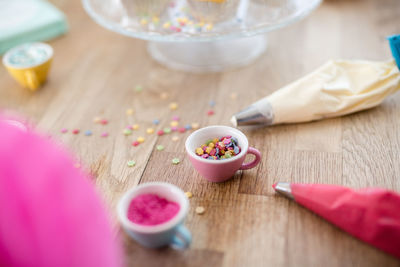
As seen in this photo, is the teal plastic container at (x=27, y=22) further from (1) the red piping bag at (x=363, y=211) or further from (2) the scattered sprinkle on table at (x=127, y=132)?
(1) the red piping bag at (x=363, y=211)

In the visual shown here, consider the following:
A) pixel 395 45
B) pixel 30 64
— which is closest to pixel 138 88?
pixel 30 64

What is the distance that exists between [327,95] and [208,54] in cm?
42

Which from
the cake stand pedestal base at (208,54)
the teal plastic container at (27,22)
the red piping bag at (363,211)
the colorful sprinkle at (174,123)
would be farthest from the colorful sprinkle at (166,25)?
the red piping bag at (363,211)

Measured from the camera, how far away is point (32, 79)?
1206 mm

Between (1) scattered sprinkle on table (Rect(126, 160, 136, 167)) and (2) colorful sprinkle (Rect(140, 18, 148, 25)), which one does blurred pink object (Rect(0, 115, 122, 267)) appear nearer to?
(1) scattered sprinkle on table (Rect(126, 160, 136, 167))

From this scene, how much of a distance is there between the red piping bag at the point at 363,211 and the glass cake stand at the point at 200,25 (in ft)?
1.65

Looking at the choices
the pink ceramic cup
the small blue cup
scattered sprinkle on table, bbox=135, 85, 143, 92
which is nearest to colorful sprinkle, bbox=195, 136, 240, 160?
the pink ceramic cup

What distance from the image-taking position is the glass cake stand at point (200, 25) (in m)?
1.13

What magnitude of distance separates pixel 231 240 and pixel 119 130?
1.46ft

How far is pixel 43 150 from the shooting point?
575 mm

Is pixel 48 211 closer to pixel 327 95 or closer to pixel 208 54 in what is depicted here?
pixel 327 95

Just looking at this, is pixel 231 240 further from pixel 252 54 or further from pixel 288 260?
pixel 252 54

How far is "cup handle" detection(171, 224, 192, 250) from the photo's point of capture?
2.38 feet

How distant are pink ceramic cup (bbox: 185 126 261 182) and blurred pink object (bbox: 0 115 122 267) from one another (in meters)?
0.29
